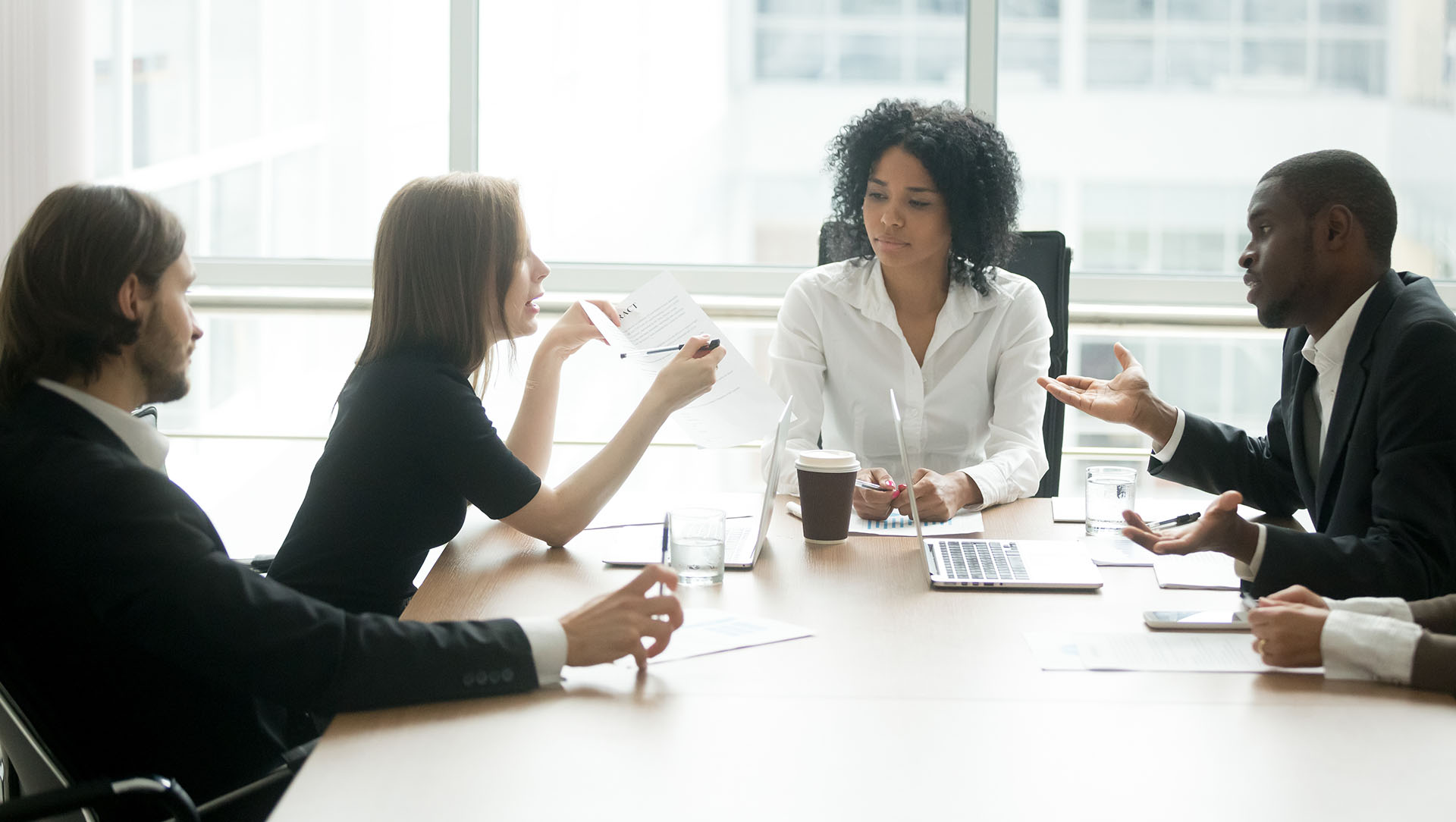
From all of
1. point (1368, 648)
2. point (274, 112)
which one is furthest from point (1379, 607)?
point (274, 112)

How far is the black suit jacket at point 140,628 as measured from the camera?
125 cm

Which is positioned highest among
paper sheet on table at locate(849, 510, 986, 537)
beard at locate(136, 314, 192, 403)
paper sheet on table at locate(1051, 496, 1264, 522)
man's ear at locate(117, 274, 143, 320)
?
man's ear at locate(117, 274, 143, 320)

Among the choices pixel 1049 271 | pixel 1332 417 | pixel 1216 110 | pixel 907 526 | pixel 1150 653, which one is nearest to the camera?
pixel 1150 653

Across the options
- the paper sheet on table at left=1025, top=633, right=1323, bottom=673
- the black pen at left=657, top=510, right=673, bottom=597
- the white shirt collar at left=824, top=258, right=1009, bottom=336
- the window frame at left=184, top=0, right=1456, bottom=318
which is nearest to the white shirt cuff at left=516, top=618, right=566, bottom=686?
the black pen at left=657, top=510, right=673, bottom=597

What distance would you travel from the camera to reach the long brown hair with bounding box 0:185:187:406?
136cm

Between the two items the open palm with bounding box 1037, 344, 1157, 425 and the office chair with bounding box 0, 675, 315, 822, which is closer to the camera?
the office chair with bounding box 0, 675, 315, 822

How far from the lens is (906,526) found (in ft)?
6.75

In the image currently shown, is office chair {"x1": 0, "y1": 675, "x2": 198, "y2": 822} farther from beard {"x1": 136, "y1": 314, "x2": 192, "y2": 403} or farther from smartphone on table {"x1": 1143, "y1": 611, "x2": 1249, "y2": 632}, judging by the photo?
smartphone on table {"x1": 1143, "y1": 611, "x2": 1249, "y2": 632}

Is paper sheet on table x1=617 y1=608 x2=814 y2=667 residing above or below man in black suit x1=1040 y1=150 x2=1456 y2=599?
below

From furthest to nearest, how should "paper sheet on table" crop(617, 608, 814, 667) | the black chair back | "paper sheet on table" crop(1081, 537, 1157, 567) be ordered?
"paper sheet on table" crop(1081, 537, 1157, 567)
"paper sheet on table" crop(617, 608, 814, 667)
the black chair back

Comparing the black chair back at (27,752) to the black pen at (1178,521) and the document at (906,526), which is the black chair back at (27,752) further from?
the black pen at (1178,521)

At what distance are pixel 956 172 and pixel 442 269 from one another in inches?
47.1

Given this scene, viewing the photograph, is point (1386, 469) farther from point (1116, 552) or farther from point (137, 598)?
point (137, 598)

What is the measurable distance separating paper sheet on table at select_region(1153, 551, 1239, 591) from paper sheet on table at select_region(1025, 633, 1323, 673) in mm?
204
